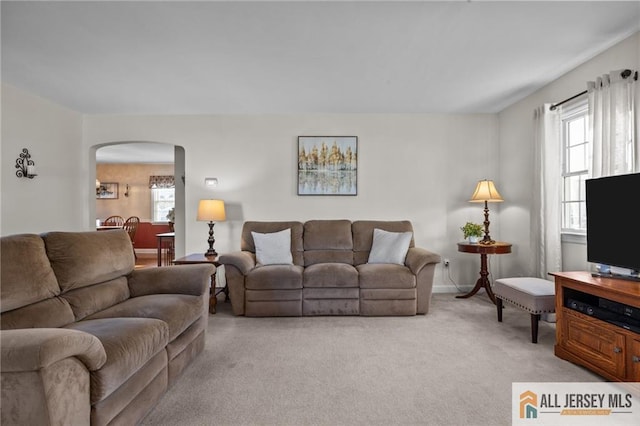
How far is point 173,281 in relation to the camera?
2.69 m

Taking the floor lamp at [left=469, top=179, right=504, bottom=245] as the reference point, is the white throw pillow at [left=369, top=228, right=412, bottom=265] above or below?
below

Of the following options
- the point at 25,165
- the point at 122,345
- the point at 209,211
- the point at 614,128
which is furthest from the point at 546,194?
the point at 25,165

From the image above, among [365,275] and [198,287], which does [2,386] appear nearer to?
[198,287]

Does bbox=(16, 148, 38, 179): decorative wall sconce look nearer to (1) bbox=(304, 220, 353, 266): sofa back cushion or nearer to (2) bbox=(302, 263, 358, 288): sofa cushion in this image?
(1) bbox=(304, 220, 353, 266): sofa back cushion

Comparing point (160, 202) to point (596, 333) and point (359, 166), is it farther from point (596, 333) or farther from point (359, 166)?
point (596, 333)

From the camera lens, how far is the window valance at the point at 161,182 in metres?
9.27

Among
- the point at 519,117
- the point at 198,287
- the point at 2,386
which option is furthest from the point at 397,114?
the point at 2,386

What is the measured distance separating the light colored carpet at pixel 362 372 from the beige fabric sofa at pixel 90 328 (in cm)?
29

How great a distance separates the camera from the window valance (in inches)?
365

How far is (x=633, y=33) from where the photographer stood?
2.69 meters

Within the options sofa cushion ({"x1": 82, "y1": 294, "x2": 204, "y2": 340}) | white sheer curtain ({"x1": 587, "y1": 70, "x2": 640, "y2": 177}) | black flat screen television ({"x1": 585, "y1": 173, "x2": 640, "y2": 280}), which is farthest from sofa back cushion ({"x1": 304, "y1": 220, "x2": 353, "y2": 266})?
white sheer curtain ({"x1": 587, "y1": 70, "x2": 640, "y2": 177})

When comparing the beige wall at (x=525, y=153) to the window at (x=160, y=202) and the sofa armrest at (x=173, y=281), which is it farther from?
the window at (x=160, y=202)

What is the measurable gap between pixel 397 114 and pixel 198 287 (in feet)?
11.6

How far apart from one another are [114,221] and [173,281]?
775cm
